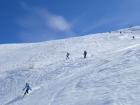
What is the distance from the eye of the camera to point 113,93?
2150cm

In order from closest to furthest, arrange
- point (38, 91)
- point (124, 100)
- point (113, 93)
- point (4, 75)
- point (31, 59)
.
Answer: point (124, 100) < point (113, 93) < point (38, 91) < point (4, 75) < point (31, 59)

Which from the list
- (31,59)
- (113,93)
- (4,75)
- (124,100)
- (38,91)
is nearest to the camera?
(124,100)

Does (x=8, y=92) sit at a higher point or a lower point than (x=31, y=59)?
lower

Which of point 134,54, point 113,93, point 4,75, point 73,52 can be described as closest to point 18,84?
point 4,75

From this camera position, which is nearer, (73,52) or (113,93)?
(113,93)

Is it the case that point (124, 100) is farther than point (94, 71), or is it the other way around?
point (94, 71)

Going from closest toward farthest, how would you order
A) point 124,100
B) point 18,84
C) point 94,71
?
point 124,100
point 94,71
point 18,84

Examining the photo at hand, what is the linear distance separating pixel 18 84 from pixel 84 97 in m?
11.8

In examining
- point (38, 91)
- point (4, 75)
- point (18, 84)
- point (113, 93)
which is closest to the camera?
point (113, 93)

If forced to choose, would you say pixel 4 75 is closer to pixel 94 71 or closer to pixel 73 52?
pixel 94 71

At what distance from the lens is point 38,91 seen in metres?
27.2

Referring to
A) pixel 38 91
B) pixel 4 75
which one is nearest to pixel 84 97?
pixel 38 91

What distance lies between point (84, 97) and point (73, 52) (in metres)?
28.0

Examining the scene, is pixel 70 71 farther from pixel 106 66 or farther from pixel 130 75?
pixel 130 75
